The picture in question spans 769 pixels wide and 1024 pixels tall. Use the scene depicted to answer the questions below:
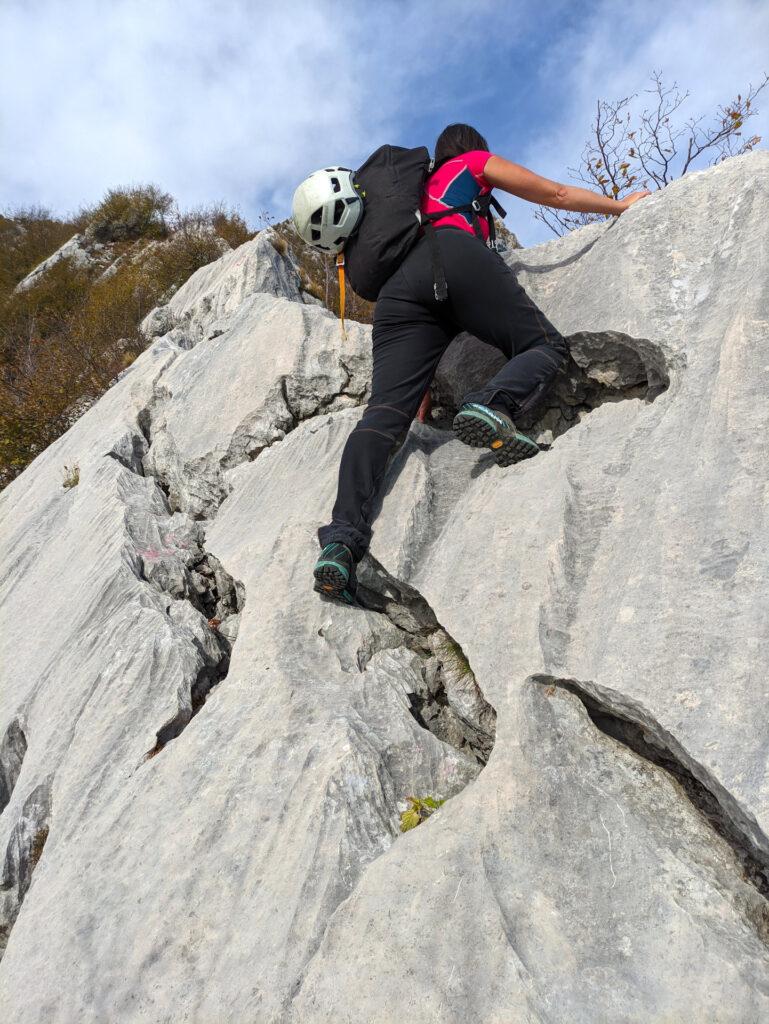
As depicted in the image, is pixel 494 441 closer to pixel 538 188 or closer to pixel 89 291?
pixel 538 188

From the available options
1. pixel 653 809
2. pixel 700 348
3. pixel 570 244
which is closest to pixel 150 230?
pixel 570 244

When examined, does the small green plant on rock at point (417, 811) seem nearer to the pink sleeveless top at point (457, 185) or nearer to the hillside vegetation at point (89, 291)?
the pink sleeveless top at point (457, 185)

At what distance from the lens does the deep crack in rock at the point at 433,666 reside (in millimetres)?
4180

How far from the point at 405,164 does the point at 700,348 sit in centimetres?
296

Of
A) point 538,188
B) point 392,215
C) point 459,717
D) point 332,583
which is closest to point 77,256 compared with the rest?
point 392,215

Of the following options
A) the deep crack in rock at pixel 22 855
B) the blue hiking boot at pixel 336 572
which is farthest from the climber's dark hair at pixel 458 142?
the deep crack in rock at pixel 22 855

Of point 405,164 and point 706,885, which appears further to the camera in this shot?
point 405,164

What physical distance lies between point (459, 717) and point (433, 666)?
0.43 meters

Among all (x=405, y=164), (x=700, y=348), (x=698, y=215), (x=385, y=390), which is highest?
(x=698, y=215)

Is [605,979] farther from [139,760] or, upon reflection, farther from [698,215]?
[698,215]

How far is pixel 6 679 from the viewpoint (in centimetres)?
598

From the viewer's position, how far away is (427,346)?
5.58 meters

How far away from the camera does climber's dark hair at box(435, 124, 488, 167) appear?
568 cm

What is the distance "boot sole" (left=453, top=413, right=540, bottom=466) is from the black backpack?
3.87ft
